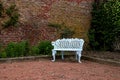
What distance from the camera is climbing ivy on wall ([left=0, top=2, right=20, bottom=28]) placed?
487 inches

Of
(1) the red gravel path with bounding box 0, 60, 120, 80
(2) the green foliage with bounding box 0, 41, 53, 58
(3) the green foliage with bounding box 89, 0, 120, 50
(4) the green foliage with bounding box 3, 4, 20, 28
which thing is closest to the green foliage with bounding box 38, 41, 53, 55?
(2) the green foliage with bounding box 0, 41, 53, 58

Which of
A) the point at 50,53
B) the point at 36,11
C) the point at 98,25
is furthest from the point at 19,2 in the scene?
the point at 98,25

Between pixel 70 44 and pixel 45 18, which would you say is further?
pixel 45 18

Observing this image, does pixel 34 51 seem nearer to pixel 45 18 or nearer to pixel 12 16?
pixel 12 16

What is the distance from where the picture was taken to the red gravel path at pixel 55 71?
8891mm

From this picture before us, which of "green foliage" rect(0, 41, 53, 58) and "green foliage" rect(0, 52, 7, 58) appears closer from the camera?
"green foliage" rect(0, 52, 7, 58)

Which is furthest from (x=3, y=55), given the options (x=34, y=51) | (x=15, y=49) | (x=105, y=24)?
(x=105, y=24)

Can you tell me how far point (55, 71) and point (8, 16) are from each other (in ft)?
12.1

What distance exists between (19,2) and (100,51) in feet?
13.7

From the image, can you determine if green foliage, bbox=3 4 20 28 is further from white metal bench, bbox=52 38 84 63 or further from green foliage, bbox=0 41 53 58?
white metal bench, bbox=52 38 84 63

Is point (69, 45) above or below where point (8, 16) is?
below

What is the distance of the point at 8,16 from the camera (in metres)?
12.5

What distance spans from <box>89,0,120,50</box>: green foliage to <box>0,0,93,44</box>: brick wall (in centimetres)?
28

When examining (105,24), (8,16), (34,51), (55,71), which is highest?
(8,16)
